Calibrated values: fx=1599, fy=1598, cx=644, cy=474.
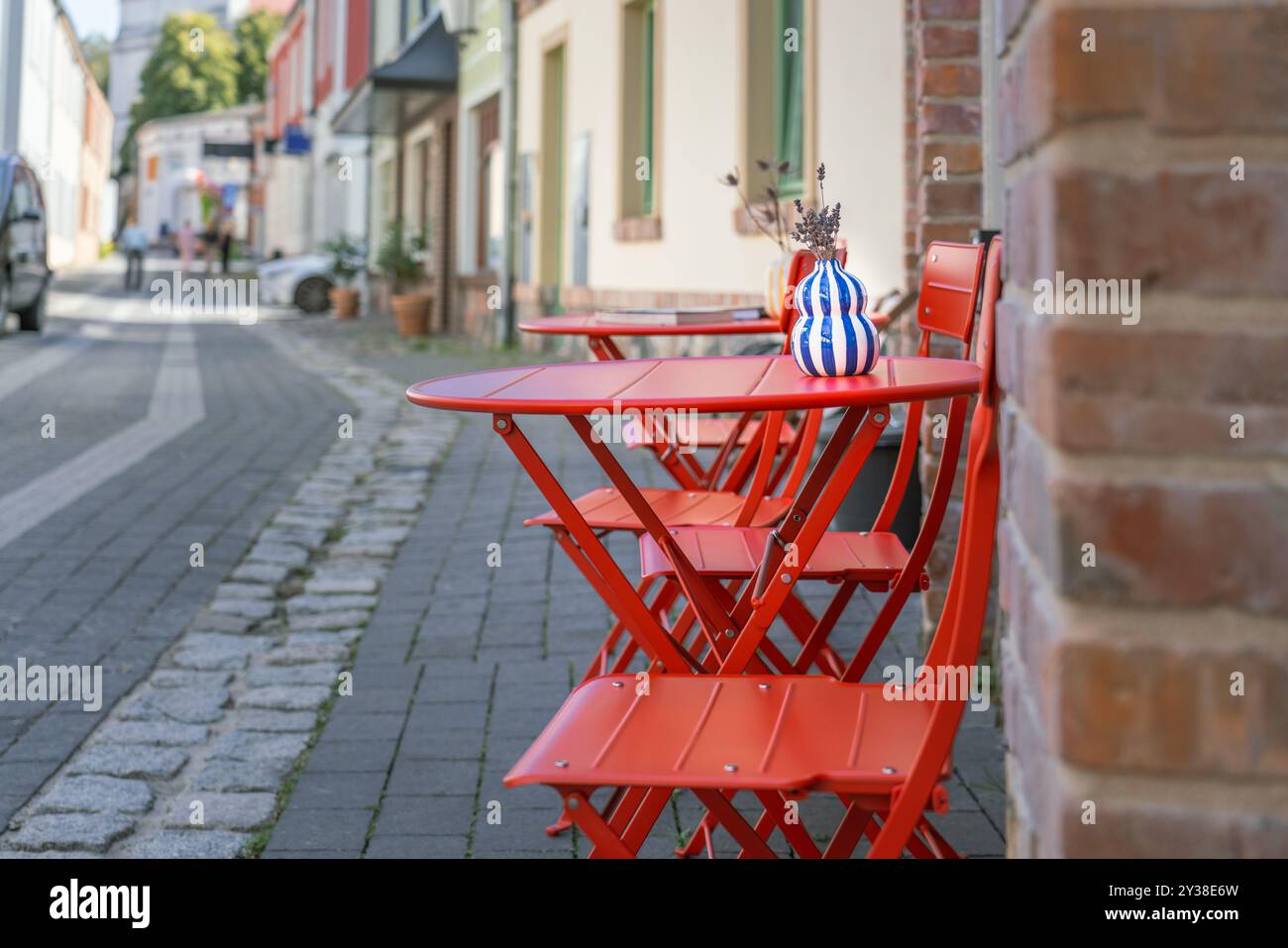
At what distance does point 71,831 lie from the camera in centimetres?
298

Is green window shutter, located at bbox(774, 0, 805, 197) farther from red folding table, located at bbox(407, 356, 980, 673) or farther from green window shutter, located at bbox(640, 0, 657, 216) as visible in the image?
red folding table, located at bbox(407, 356, 980, 673)

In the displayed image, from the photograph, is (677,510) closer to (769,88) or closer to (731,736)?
(731,736)

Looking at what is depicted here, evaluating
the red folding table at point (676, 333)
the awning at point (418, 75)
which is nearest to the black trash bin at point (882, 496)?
the red folding table at point (676, 333)

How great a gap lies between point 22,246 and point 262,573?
12982 millimetres

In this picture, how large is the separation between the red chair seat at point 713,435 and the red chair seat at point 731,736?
146 centimetres

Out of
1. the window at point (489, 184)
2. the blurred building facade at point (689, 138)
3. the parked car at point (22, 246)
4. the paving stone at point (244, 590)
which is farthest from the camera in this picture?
the window at point (489, 184)

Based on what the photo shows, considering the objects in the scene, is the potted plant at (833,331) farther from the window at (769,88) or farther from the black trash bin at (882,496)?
the window at (769,88)

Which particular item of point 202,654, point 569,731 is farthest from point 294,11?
point 569,731

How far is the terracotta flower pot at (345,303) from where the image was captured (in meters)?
25.2

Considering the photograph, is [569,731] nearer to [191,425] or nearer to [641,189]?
[191,425]

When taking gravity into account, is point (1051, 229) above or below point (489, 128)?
below

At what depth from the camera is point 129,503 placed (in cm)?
680
